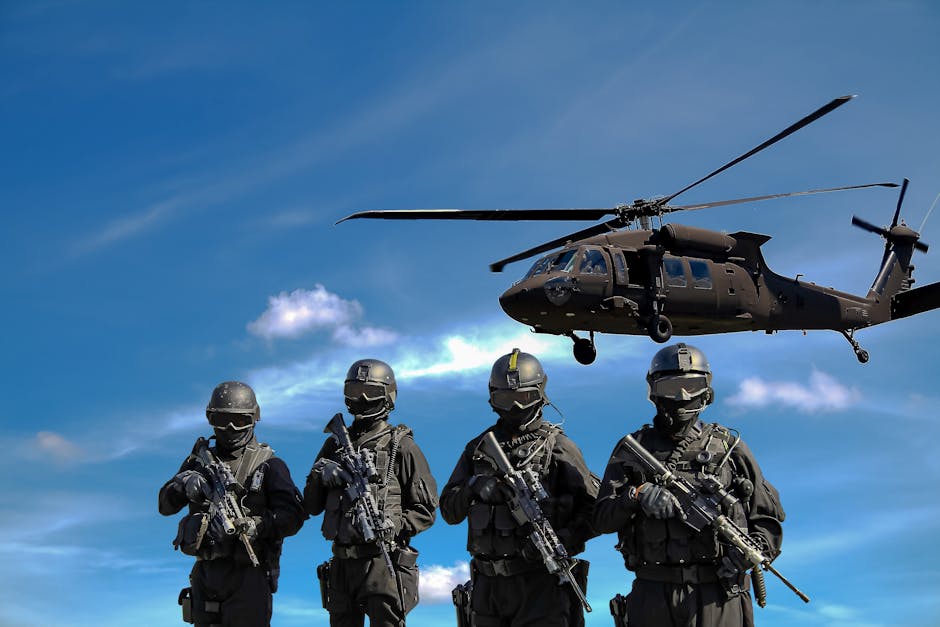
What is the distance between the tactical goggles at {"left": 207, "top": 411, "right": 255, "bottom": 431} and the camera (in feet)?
34.8

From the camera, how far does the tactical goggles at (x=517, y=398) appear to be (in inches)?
369

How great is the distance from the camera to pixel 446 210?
2433cm

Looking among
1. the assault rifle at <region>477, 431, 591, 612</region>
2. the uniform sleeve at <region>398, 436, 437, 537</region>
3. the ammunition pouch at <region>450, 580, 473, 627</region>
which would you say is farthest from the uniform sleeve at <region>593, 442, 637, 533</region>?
the uniform sleeve at <region>398, 436, 437, 537</region>

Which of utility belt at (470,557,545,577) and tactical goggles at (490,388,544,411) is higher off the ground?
tactical goggles at (490,388,544,411)

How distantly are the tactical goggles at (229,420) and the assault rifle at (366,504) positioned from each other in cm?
131

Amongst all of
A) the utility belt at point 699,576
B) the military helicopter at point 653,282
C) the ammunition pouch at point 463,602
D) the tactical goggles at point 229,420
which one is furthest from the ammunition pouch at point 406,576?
the military helicopter at point 653,282

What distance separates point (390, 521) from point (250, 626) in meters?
1.94

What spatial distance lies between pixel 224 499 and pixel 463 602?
9.35ft

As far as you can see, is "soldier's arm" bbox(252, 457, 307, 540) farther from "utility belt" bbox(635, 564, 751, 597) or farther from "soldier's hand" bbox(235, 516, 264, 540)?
"utility belt" bbox(635, 564, 751, 597)

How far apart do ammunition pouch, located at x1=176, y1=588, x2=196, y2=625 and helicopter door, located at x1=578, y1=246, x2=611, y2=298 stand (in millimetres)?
13374

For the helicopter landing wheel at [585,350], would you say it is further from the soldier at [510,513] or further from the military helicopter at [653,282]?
the soldier at [510,513]

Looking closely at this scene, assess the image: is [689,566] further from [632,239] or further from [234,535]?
[632,239]

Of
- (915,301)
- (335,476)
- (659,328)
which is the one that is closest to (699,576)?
(335,476)

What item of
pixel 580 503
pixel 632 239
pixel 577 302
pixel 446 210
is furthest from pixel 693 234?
pixel 580 503
